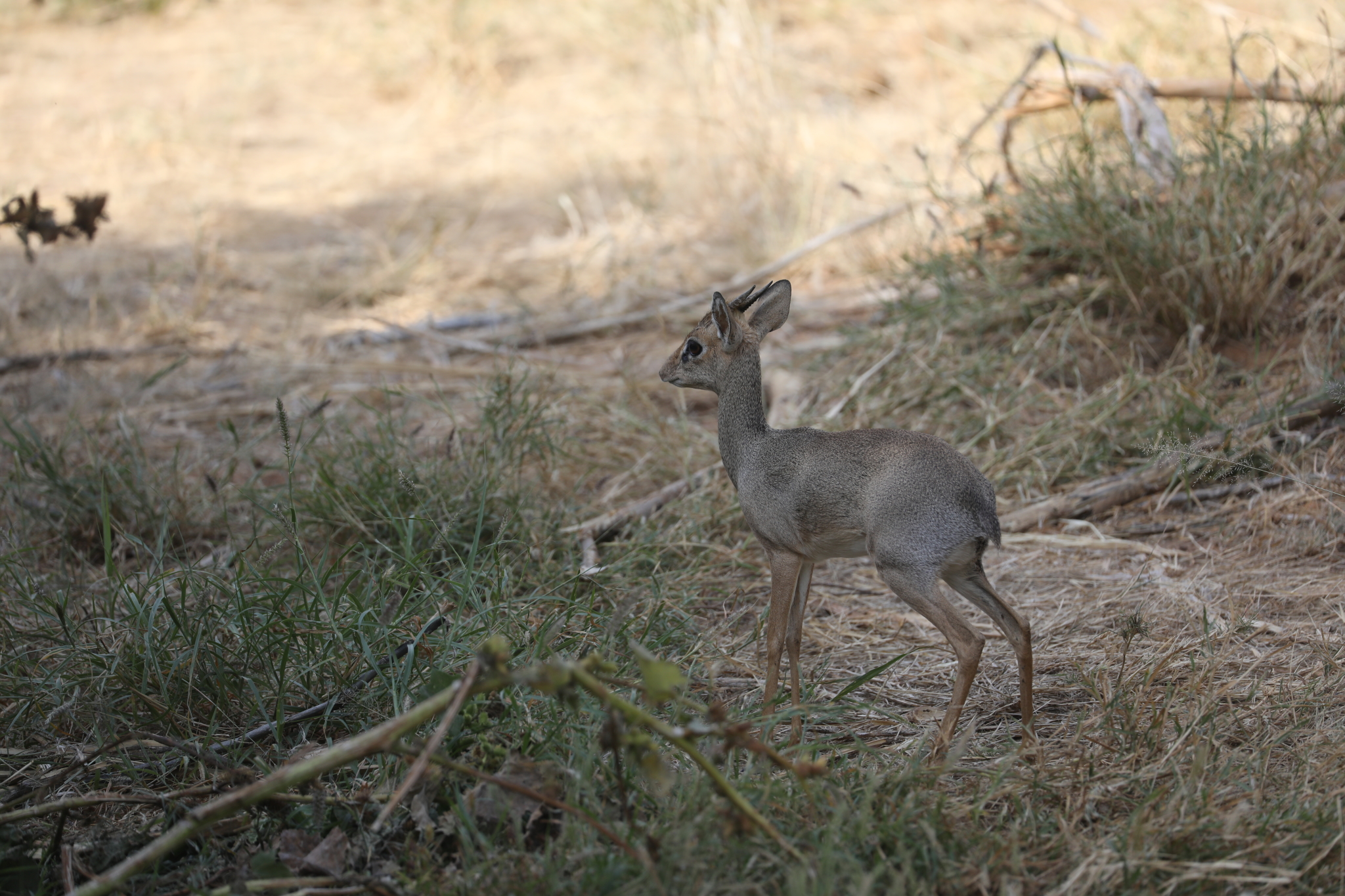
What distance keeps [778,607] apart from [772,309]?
0.83 m

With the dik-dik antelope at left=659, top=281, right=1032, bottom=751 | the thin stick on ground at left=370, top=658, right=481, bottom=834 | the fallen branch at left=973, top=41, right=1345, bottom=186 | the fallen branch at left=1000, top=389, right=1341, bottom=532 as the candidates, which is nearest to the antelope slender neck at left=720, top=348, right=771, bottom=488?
the dik-dik antelope at left=659, top=281, right=1032, bottom=751

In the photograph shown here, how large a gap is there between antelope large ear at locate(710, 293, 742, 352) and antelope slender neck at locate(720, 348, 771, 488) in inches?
2.4

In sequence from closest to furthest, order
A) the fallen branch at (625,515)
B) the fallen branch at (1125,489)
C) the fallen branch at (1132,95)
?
1. the fallen branch at (625,515)
2. the fallen branch at (1125,489)
3. the fallen branch at (1132,95)

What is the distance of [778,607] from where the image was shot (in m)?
2.72

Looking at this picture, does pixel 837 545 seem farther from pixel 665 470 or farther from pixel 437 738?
pixel 665 470

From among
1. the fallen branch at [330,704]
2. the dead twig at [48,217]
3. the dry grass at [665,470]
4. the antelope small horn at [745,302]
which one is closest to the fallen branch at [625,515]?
the dry grass at [665,470]

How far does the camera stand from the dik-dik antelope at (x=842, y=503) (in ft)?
8.15

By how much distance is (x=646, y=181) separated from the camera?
8.30m

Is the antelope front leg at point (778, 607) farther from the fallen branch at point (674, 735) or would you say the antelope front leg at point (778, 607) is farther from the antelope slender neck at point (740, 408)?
the fallen branch at point (674, 735)

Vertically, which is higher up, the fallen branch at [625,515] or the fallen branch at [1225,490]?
the fallen branch at [625,515]

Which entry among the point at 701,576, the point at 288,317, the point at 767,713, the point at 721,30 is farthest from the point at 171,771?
the point at 721,30

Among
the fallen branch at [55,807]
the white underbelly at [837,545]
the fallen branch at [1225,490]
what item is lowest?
the fallen branch at [1225,490]

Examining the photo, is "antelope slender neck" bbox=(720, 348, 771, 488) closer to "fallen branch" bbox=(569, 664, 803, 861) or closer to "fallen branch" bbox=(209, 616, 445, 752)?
"fallen branch" bbox=(209, 616, 445, 752)

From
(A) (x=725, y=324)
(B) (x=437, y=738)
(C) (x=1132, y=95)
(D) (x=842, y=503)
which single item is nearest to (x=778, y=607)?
(D) (x=842, y=503)
